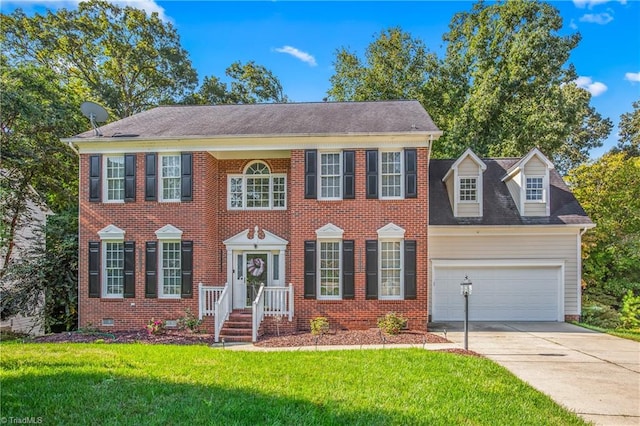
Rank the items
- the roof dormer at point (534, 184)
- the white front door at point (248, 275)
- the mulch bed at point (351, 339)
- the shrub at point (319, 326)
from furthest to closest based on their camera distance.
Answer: the roof dormer at point (534, 184) → the white front door at point (248, 275) → the shrub at point (319, 326) → the mulch bed at point (351, 339)

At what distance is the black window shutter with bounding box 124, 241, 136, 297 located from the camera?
12078mm

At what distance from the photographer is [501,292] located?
44.2 feet

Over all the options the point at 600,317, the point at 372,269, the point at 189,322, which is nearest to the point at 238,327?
the point at 189,322

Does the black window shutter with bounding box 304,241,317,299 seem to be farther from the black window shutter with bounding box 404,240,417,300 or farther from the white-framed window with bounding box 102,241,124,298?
the white-framed window with bounding box 102,241,124,298

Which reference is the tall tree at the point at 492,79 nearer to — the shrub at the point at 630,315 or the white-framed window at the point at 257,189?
the shrub at the point at 630,315

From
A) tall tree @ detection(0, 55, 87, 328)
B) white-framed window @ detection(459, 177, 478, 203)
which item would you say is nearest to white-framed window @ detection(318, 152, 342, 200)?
white-framed window @ detection(459, 177, 478, 203)

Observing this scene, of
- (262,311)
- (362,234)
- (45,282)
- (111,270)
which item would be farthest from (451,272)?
(45,282)

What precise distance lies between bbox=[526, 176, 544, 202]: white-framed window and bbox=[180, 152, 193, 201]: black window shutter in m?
11.8

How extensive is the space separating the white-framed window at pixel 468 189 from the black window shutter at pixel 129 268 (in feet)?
37.6

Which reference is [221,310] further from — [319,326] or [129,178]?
[129,178]

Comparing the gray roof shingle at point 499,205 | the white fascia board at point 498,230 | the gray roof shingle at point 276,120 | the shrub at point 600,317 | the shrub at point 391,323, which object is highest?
the gray roof shingle at point 276,120

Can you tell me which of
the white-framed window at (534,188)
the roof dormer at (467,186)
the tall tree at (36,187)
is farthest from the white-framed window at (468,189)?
the tall tree at (36,187)

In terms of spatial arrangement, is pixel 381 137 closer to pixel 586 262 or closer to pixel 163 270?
pixel 163 270

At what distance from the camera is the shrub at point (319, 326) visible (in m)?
10.8
